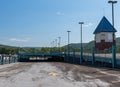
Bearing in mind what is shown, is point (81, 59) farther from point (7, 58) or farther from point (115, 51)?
point (115, 51)

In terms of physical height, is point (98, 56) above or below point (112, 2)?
below

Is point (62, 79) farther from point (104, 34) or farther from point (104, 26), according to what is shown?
point (104, 26)

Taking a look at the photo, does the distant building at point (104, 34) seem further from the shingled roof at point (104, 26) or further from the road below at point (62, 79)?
the road below at point (62, 79)

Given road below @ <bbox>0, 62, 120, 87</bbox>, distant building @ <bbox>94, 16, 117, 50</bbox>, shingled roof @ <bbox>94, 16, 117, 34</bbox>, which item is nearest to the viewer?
road below @ <bbox>0, 62, 120, 87</bbox>

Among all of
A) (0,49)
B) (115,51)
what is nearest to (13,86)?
(115,51)

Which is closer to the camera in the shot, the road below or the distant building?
the road below

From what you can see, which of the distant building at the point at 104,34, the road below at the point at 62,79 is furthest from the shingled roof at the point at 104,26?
the road below at the point at 62,79

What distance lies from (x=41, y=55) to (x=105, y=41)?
20.2 meters

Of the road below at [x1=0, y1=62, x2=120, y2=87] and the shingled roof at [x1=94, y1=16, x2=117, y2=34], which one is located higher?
the shingled roof at [x1=94, y1=16, x2=117, y2=34]

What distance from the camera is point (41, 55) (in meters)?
90.1

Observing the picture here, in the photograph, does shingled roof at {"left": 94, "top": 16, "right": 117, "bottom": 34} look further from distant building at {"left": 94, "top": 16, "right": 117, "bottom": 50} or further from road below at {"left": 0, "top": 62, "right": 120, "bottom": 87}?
road below at {"left": 0, "top": 62, "right": 120, "bottom": 87}

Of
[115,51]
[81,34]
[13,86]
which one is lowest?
[13,86]

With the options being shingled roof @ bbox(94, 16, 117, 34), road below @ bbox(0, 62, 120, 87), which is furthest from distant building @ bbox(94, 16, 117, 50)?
road below @ bbox(0, 62, 120, 87)

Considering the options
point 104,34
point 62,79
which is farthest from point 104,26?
point 62,79
